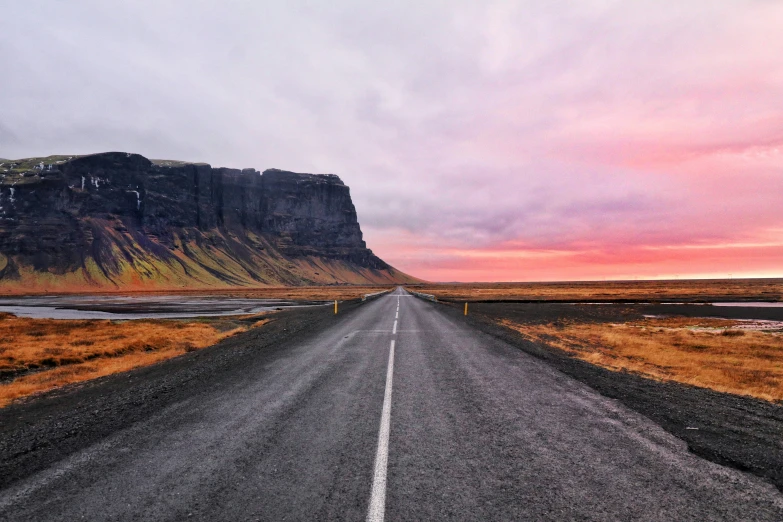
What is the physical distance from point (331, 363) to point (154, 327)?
2382 cm

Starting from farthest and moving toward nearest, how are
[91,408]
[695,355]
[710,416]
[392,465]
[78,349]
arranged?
[78,349], [695,355], [91,408], [710,416], [392,465]

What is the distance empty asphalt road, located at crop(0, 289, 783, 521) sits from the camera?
3.97 metres

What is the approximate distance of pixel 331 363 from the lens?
11.6m

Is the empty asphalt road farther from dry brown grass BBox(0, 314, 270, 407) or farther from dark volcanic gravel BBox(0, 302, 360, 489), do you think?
dry brown grass BBox(0, 314, 270, 407)

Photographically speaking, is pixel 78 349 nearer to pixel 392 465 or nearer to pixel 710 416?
pixel 392 465

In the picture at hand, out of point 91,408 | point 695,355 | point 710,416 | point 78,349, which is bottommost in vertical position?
point 78,349

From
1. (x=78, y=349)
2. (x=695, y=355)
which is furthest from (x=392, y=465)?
(x=78, y=349)

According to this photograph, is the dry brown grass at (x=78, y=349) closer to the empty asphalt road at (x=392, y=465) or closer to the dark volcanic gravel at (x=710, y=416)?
the empty asphalt road at (x=392, y=465)

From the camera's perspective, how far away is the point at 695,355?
17.7 meters

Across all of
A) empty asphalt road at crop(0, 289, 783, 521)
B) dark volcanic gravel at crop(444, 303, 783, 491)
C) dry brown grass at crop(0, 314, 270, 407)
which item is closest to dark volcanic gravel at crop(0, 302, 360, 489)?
empty asphalt road at crop(0, 289, 783, 521)

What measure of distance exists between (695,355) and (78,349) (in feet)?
98.0

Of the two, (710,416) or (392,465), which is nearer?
(392,465)

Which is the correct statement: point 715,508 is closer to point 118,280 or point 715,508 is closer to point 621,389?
A: point 621,389

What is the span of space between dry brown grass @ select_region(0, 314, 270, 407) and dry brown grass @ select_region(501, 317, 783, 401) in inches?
690
